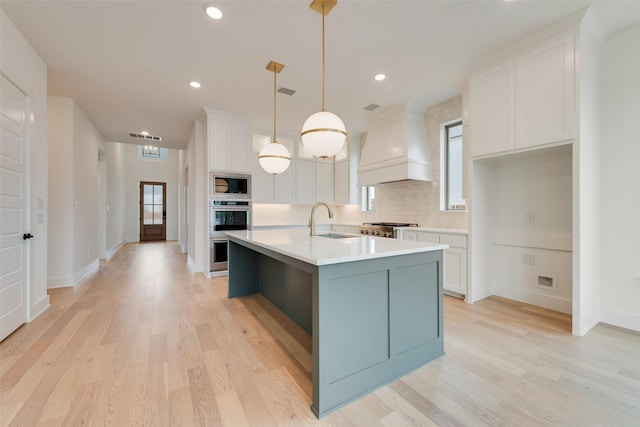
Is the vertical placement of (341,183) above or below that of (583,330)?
above

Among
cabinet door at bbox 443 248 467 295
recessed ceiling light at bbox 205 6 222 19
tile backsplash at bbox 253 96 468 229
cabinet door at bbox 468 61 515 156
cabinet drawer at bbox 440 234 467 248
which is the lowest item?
cabinet door at bbox 443 248 467 295

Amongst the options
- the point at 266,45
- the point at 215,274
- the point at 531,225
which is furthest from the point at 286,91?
the point at 531,225

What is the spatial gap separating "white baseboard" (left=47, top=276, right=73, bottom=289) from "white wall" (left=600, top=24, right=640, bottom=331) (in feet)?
21.9

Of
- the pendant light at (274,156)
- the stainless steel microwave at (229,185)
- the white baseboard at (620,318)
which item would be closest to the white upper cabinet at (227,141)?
the stainless steel microwave at (229,185)

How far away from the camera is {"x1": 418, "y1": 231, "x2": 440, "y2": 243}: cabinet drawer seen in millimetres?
3613

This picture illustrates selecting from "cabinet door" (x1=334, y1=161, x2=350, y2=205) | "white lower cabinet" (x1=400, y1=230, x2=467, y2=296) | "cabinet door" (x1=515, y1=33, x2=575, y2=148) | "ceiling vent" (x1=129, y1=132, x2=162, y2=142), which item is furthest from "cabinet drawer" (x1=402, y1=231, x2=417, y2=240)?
"ceiling vent" (x1=129, y1=132, x2=162, y2=142)

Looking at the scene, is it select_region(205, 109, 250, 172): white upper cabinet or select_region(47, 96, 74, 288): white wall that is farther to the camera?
select_region(205, 109, 250, 172): white upper cabinet

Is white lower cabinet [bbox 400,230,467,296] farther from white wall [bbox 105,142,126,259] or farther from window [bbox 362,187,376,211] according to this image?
white wall [bbox 105,142,126,259]

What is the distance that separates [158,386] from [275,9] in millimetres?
2922

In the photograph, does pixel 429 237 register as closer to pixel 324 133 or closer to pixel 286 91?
pixel 324 133

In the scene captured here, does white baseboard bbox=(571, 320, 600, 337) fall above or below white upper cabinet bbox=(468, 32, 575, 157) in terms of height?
below

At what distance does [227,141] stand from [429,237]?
358cm

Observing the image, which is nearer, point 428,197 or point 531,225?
point 531,225

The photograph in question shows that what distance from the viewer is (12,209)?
8.22ft
